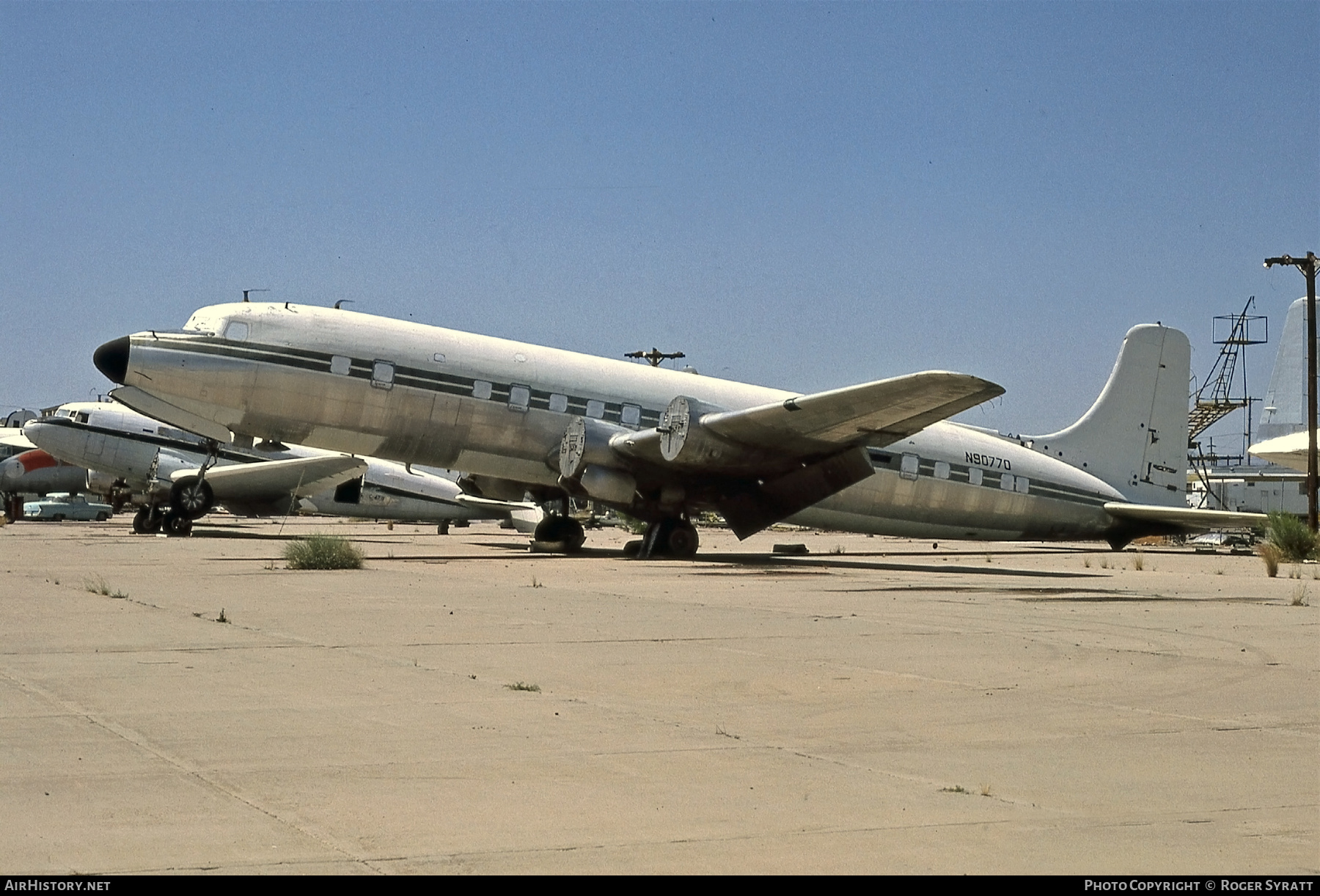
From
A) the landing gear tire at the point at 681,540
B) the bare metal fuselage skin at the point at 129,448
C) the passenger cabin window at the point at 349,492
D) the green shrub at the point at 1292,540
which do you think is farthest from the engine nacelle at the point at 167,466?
the green shrub at the point at 1292,540

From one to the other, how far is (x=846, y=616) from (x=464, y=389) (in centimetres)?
1268

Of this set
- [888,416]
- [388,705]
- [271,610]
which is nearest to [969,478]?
[888,416]


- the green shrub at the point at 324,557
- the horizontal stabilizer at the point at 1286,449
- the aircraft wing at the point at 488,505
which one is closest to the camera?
the green shrub at the point at 324,557

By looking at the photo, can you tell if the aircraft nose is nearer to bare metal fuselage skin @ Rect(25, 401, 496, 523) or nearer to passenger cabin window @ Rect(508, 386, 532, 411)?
passenger cabin window @ Rect(508, 386, 532, 411)

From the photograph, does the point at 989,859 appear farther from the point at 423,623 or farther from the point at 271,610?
the point at 271,610

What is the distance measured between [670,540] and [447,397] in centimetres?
491

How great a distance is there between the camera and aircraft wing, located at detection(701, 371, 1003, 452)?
855 inches

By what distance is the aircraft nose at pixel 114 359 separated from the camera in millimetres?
23562

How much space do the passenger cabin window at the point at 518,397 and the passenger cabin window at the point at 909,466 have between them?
7771mm

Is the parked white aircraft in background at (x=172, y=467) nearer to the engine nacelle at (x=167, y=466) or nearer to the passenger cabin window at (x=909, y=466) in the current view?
the engine nacelle at (x=167, y=466)

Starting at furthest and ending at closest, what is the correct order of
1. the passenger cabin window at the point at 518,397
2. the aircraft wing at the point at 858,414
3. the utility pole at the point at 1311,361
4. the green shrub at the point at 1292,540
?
the utility pole at the point at 1311,361, the green shrub at the point at 1292,540, the passenger cabin window at the point at 518,397, the aircraft wing at the point at 858,414

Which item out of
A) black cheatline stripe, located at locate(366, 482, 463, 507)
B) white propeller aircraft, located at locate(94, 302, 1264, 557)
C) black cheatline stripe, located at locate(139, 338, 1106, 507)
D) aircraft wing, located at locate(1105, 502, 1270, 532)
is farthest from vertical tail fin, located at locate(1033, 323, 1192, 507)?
black cheatline stripe, located at locate(366, 482, 463, 507)

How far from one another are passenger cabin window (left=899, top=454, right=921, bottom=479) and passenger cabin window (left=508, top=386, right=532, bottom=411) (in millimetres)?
7771

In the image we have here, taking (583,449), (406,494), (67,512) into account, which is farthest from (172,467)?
(67,512)
